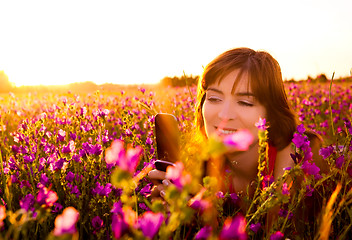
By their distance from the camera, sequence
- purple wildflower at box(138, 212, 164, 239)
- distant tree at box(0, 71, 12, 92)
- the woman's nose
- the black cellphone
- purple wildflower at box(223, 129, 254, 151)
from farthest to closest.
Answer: distant tree at box(0, 71, 12, 92) → the woman's nose → the black cellphone → purple wildflower at box(138, 212, 164, 239) → purple wildflower at box(223, 129, 254, 151)

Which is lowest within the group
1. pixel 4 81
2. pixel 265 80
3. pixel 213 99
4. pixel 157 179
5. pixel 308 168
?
pixel 157 179

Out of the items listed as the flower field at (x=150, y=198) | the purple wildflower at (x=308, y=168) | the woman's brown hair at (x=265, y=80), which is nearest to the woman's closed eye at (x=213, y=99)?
the woman's brown hair at (x=265, y=80)

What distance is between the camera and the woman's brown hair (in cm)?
235

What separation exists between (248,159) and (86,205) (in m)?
1.18

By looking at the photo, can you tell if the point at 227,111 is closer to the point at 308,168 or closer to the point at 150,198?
the point at 150,198

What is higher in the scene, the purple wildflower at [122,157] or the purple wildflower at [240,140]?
the purple wildflower at [240,140]

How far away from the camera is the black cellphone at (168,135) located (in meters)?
2.03

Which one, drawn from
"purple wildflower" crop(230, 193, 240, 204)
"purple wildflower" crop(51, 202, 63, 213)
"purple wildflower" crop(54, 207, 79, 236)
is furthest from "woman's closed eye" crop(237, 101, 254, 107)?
"purple wildflower" crop(54, 207, 79, 236)

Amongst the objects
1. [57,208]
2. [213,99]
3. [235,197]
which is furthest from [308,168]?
[57,208]

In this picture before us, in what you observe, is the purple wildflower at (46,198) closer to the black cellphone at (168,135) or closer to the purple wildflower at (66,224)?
the purple wildflower at (66,224)

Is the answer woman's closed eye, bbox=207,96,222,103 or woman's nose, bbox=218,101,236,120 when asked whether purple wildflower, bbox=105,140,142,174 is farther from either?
woman's closed eye, bbox=207,96,222,103

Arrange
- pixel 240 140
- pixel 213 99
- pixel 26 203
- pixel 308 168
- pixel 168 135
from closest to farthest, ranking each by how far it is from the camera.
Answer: pixel 240 140
pixel 26 203
pixel 308 168
pixel 168 135
pixel 213 99

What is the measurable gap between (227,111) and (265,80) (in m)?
0.41

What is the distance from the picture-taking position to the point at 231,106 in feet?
7.20
